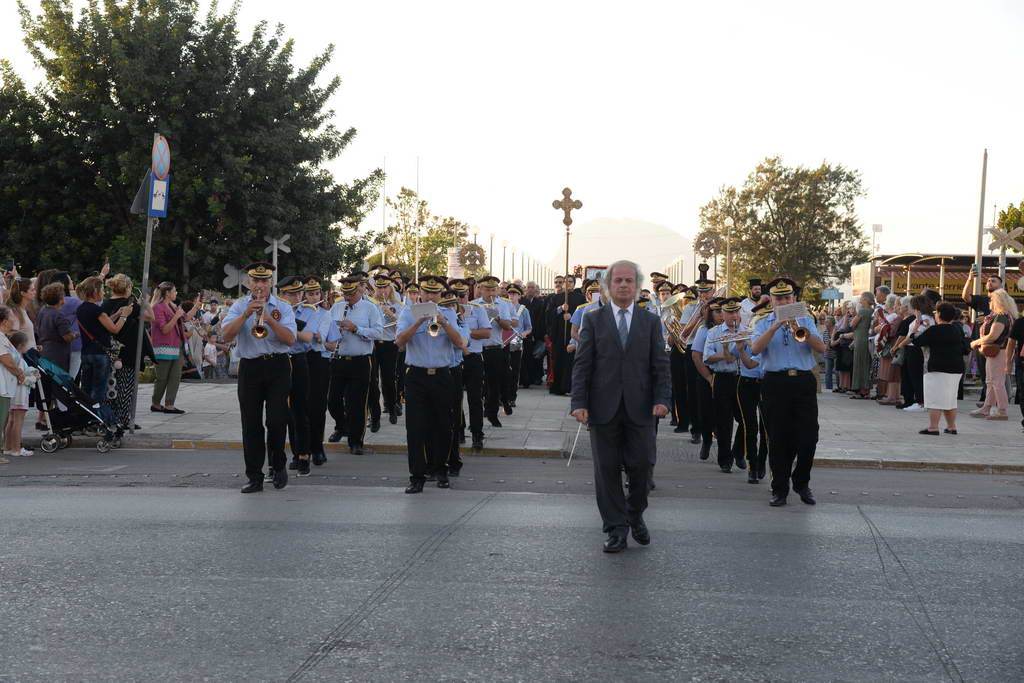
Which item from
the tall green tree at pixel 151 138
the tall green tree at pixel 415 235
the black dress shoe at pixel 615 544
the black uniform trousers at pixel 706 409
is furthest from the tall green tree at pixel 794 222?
the black dress shoe at pixel 615 544

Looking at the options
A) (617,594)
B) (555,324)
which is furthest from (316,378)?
(555,324)

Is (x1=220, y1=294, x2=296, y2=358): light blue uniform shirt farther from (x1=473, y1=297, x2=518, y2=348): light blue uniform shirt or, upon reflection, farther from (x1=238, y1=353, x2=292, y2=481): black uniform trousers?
(x1=473, y1=297, x2=518, y2=348): light blue uniform shirt

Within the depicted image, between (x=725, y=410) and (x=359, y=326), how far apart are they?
4.03 meters

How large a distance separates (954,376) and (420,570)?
37.5 ft

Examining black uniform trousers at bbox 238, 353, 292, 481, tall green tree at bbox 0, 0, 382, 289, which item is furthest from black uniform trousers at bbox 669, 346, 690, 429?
tall green tree at bbox 0, 0, 382, 289

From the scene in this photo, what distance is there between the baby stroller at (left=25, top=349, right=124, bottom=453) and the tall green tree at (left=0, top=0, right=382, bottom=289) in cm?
1911

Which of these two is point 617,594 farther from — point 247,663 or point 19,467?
point 19,467

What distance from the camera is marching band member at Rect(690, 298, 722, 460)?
541 inches

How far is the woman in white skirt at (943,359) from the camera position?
1680 centimetres

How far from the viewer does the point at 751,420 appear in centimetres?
1242

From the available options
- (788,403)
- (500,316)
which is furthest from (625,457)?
(500,316)

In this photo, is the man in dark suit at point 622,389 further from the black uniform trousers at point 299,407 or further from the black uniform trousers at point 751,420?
the black uniform trousers at point 299,407

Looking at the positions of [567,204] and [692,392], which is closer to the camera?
[692,392]

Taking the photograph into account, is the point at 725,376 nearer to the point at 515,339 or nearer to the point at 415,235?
the point at 515,339
